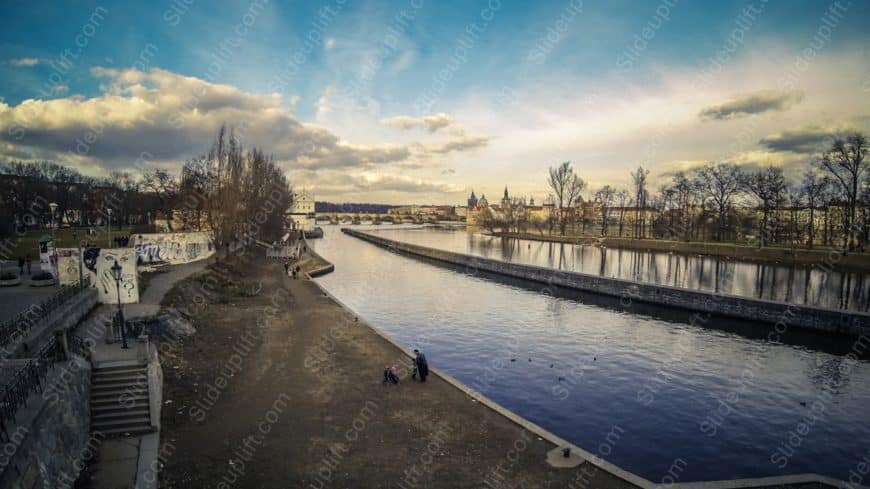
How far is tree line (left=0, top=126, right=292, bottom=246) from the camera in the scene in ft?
148

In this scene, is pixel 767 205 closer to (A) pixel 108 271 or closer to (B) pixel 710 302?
(B) pixel 710 302

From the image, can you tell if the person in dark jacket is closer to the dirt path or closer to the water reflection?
the dirt path

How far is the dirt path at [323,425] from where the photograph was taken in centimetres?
1088

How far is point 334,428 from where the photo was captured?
13320 mm

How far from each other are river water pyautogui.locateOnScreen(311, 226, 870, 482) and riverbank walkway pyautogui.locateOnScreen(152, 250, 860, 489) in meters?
2.53

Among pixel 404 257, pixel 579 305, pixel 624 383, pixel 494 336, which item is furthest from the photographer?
pixel 404 257

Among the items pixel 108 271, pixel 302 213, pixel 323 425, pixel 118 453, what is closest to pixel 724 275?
pixel 323 425

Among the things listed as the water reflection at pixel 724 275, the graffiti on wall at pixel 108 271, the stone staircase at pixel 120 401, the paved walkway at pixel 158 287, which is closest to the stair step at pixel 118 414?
the stone staircase at pixel 120 401

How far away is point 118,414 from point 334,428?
648 cm

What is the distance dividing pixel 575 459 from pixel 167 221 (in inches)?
2542

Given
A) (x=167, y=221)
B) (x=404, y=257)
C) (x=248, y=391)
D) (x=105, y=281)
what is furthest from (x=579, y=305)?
(x=167, y=221)

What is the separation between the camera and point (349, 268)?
60.7m

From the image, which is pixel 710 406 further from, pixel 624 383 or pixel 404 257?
pixel 404 257

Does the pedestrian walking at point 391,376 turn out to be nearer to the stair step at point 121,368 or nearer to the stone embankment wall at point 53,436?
the stair step at point 121,368
